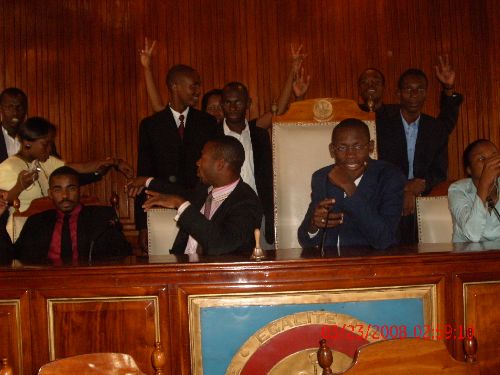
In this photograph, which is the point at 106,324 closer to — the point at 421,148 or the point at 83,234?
the point at 83,234

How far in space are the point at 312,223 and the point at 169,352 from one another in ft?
3.24

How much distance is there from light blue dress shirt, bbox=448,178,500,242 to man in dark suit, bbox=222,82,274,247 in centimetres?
134

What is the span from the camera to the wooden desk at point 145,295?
2797 millimetres

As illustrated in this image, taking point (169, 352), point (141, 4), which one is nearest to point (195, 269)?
point (169, 352)

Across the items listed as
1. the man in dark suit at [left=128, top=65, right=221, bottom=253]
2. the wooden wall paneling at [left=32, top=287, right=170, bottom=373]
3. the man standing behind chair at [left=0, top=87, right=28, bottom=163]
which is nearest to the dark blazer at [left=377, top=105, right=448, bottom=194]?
the man in dark suit at [left=128, top=65, right=221, bottom=253]

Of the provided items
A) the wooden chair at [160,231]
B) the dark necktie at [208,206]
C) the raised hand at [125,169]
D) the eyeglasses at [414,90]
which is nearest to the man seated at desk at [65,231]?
the wooden chair at [160,231]

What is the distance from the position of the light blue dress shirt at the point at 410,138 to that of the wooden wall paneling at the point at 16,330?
2679mm

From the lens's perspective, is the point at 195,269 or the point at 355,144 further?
the point at 355,144

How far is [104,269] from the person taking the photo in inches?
110

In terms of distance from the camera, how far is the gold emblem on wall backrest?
4211mm

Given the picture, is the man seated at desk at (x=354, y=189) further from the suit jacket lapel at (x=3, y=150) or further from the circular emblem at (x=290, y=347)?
the suit jacket lapel at (x=3, y=150)

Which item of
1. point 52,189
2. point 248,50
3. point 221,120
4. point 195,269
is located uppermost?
A: point 248,50

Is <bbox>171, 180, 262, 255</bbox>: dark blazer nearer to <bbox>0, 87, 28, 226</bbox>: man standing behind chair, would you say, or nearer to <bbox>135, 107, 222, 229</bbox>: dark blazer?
<bbox>135, 107, 222, 229</bbox>: dark blazer

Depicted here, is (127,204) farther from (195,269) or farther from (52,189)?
(195,269)
